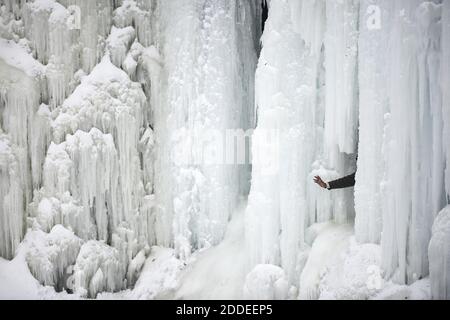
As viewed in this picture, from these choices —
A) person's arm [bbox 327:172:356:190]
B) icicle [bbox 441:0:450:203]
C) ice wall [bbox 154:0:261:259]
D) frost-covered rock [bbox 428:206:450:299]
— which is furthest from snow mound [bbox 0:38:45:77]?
frost-covered rock [bbox 428:206:450:299]

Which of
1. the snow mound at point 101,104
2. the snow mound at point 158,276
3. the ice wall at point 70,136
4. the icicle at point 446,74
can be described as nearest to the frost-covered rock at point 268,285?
the snow mound at point 158,276

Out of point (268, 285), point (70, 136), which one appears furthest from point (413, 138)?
point (70, 136)

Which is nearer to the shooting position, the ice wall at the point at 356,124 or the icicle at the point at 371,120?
the ice wall at the point at 356,124

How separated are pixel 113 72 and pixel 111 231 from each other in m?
1.53

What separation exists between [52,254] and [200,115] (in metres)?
1.90

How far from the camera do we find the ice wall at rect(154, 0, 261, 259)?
4.99m

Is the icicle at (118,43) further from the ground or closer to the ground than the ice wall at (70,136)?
further from the ground

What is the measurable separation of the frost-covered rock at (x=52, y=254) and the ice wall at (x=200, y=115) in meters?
0.99

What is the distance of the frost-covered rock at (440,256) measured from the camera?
340 cm

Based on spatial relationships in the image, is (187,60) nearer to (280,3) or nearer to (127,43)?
(127,43)

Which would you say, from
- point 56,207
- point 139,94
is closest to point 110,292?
point 56,207

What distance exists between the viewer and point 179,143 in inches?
198

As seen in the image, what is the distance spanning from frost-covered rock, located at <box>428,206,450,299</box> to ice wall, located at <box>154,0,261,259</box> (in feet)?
6.84

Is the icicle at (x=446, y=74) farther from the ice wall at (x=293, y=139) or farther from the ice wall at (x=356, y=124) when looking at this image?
the ice wall at (x=293, y=139)
